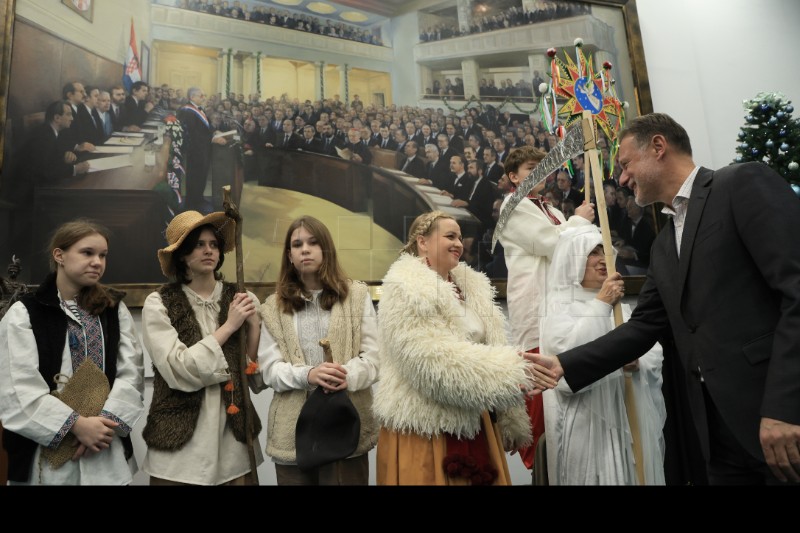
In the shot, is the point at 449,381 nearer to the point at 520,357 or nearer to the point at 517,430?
the point at 520,357

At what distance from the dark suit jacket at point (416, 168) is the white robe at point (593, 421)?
62.3 inches

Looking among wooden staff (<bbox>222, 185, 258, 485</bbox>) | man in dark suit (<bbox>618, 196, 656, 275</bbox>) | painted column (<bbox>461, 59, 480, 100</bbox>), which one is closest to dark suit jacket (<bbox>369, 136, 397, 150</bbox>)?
painted column (<bbox>461, 59, 480, 100</bbox>)

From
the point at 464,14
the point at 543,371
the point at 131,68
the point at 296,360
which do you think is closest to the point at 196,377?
the point at 296,360

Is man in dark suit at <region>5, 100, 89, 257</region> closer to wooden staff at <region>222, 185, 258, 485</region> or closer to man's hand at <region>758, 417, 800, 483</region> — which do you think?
wooden staff at <region>222, 185, 258, 485</region>

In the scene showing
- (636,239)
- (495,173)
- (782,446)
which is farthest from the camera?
(636,239)

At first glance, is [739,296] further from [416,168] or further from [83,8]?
[83,8]

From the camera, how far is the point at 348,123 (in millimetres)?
3723

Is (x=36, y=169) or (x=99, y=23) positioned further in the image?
(x=99, y=23)

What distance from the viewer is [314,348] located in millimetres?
2297

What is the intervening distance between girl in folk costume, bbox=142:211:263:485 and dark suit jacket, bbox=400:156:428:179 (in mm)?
1553

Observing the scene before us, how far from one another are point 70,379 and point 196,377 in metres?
0.46

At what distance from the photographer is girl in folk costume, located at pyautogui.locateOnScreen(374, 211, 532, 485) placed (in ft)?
6.57

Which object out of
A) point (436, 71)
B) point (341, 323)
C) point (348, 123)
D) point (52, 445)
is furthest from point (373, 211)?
point (52, 445)

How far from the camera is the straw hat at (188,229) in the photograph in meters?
2.39
